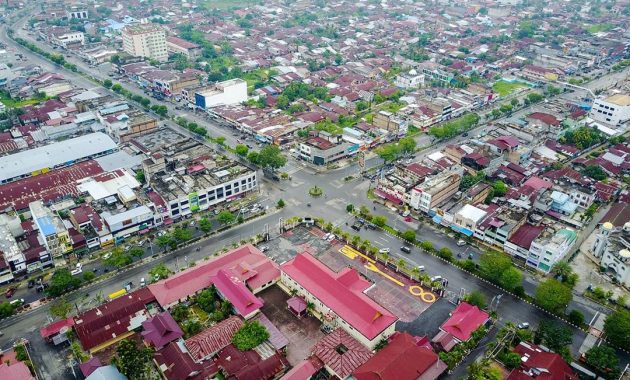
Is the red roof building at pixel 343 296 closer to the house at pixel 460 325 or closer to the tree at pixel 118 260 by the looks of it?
the house at pixel 460 325

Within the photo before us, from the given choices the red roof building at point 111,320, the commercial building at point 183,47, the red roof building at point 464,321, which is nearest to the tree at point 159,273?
the red roof building at point 111,320

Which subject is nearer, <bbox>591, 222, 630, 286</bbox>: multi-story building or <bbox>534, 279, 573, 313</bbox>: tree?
<bbox>534, 279, 573, 313</bbox>: tree

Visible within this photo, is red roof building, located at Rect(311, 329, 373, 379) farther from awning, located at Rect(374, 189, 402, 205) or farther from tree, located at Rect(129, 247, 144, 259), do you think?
awning, located at Rect(374, 189, 402, 205)

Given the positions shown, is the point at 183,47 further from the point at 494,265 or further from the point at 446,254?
the point at 494,265

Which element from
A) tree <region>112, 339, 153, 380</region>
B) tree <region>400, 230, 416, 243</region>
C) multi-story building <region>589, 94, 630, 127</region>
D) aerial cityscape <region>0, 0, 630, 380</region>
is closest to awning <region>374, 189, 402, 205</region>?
aerial cityscape <region>0, 0, 630, 380</region>

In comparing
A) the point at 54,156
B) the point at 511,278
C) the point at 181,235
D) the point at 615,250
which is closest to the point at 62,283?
the point at 181,235

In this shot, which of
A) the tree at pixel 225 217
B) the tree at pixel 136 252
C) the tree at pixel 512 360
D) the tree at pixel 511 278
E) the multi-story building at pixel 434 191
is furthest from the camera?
the multi-story building at pixel 434 191
